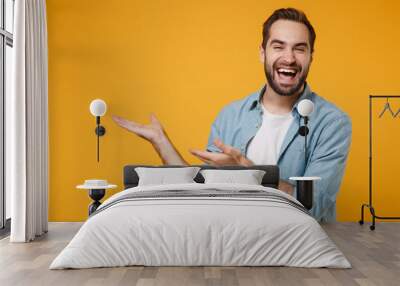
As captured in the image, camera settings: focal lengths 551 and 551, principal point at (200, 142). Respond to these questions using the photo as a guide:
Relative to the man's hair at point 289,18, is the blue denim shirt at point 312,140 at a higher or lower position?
lower

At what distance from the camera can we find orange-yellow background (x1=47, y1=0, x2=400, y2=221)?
7270mm

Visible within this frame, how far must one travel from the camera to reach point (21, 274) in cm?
421

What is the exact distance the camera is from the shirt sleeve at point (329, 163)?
278 inches

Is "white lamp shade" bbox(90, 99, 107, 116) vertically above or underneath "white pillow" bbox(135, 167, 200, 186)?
above

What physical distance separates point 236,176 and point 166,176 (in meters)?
0.83

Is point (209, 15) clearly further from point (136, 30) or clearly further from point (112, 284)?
point (112, 284)

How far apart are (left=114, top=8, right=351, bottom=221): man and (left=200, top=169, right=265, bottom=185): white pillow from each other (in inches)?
20.4

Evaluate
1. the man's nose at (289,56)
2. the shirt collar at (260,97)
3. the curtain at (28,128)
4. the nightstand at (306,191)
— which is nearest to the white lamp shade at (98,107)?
the curtain at (28,128)

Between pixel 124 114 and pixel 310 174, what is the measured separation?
8.38 feet

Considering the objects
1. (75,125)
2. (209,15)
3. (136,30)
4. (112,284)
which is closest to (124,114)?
(75,125)

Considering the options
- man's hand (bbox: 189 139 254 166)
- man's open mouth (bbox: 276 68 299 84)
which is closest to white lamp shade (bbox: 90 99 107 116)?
man's hand (bbox: 189 139 254 166)

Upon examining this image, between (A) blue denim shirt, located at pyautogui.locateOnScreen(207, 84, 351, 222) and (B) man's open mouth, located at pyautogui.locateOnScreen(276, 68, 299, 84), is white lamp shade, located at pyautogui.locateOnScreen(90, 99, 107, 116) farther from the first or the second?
(B) man's open mouth, located at pyautogui.locateOnScreen(276, 68, 299, 84)

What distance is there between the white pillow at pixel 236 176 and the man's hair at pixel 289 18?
179 cm

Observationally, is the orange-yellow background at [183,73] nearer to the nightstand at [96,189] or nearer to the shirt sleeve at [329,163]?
the shirt sleeve at [329,163]
